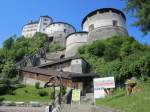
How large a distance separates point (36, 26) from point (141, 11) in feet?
268

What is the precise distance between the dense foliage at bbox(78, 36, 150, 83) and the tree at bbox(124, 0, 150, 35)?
13.1ft

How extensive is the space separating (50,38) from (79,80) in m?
39.5

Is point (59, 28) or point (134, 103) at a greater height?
point (59, 28)

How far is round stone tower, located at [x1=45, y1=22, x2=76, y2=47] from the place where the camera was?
2711 inches

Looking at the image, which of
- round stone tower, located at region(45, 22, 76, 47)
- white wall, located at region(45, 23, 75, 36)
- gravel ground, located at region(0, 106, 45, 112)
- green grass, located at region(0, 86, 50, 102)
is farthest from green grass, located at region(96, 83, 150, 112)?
white wall, located at region(45, 23, 75, 36)

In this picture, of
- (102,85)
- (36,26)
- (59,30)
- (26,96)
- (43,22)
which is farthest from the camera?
(36,26)

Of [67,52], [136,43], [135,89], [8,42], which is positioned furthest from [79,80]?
[8,42]

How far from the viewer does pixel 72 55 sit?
49.9 meters

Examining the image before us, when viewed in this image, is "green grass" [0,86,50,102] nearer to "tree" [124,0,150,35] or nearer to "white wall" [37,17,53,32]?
"tree" [124,0,150,35]

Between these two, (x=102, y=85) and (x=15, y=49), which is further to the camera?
(x=15, y=49)

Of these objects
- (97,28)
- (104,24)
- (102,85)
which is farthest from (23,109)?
(104,24)

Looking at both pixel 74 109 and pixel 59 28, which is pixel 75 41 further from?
pixel 74 109

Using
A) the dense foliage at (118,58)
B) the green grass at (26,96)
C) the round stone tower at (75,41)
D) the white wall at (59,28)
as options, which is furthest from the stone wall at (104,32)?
the green grass at (26,96)

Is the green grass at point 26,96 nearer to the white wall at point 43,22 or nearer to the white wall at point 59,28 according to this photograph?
the white wall at point 59,28
